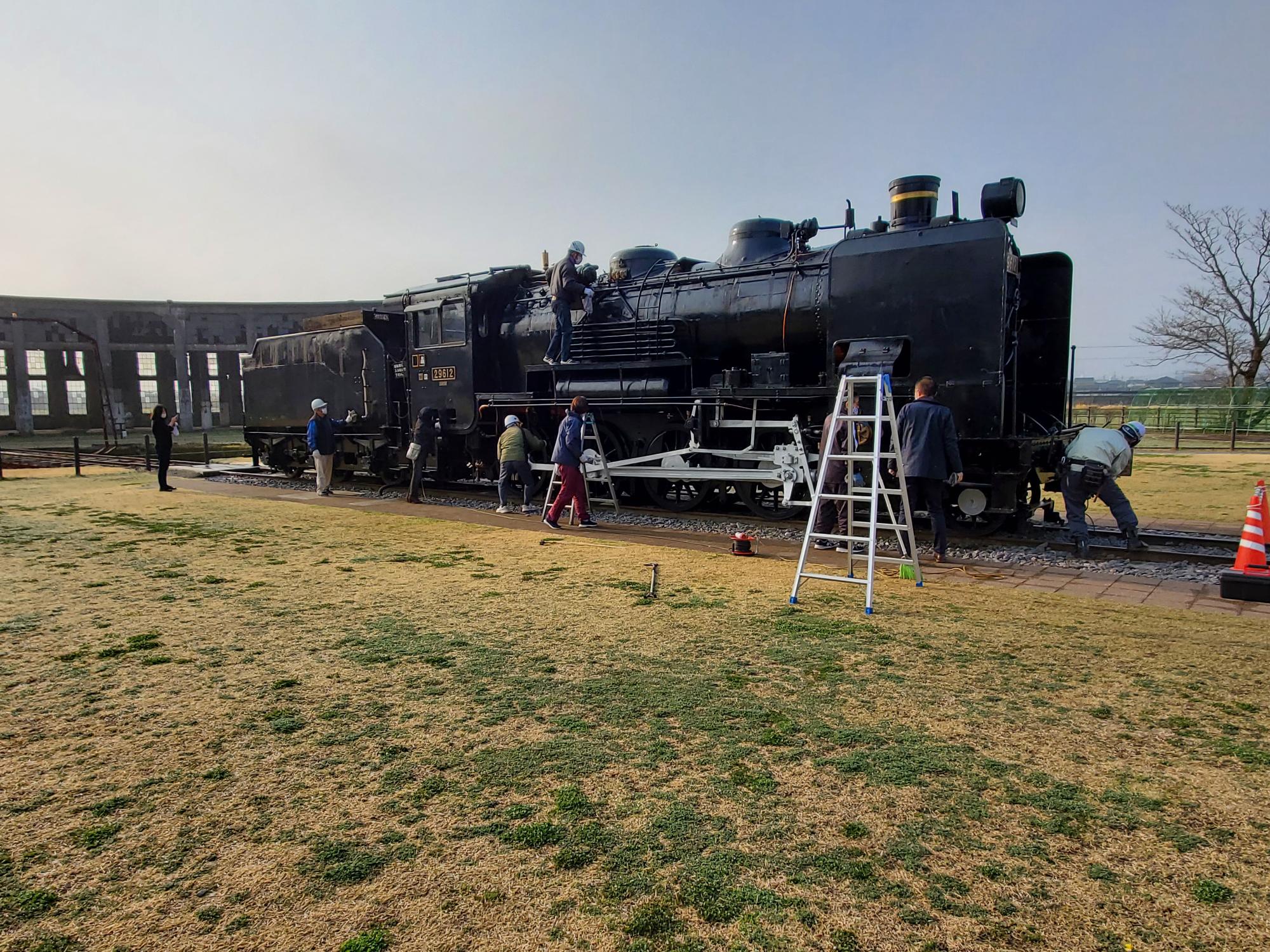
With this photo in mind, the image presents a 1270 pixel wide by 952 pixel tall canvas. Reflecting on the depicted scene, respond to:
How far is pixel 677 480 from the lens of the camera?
10523 millimetres

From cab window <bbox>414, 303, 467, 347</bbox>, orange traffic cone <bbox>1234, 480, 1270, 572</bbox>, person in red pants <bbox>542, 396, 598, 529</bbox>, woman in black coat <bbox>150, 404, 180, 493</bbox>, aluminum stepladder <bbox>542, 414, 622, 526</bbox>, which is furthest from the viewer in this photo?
woman in black coat <bbox>150, 404, 180, 493</bbox>

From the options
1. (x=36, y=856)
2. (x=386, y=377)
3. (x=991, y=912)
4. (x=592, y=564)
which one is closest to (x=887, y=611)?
(x=592, y=564)

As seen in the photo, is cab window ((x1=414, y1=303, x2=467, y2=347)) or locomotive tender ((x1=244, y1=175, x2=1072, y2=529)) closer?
locomotive tender ((x1=244, y1=175, x2=1072, y2=529))

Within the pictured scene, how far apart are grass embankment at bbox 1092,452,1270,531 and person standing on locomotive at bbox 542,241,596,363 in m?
7.78

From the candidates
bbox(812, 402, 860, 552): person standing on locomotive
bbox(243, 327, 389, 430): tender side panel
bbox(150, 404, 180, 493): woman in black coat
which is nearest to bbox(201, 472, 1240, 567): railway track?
bbox(812, 402, 860, 552): person standing on locomotive

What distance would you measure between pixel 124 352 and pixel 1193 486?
5469cm

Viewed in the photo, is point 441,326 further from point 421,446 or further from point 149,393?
point 149,393

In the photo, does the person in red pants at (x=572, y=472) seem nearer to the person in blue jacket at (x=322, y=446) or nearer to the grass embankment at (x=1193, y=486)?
the person in blue jacket at (x=322, y=446)

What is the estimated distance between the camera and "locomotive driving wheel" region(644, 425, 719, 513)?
10.2 metres

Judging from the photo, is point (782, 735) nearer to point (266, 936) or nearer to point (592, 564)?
point (266, 936)

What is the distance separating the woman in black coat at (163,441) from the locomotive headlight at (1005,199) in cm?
1417

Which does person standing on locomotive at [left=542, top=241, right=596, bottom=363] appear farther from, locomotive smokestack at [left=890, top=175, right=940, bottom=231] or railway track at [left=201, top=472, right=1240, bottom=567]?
locomotive smokestack at [left=890, top=175, right=940, bottom=231]

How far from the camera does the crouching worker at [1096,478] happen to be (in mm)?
7508

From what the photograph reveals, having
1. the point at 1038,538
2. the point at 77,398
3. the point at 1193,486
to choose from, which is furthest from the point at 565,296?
the point at 77,398
